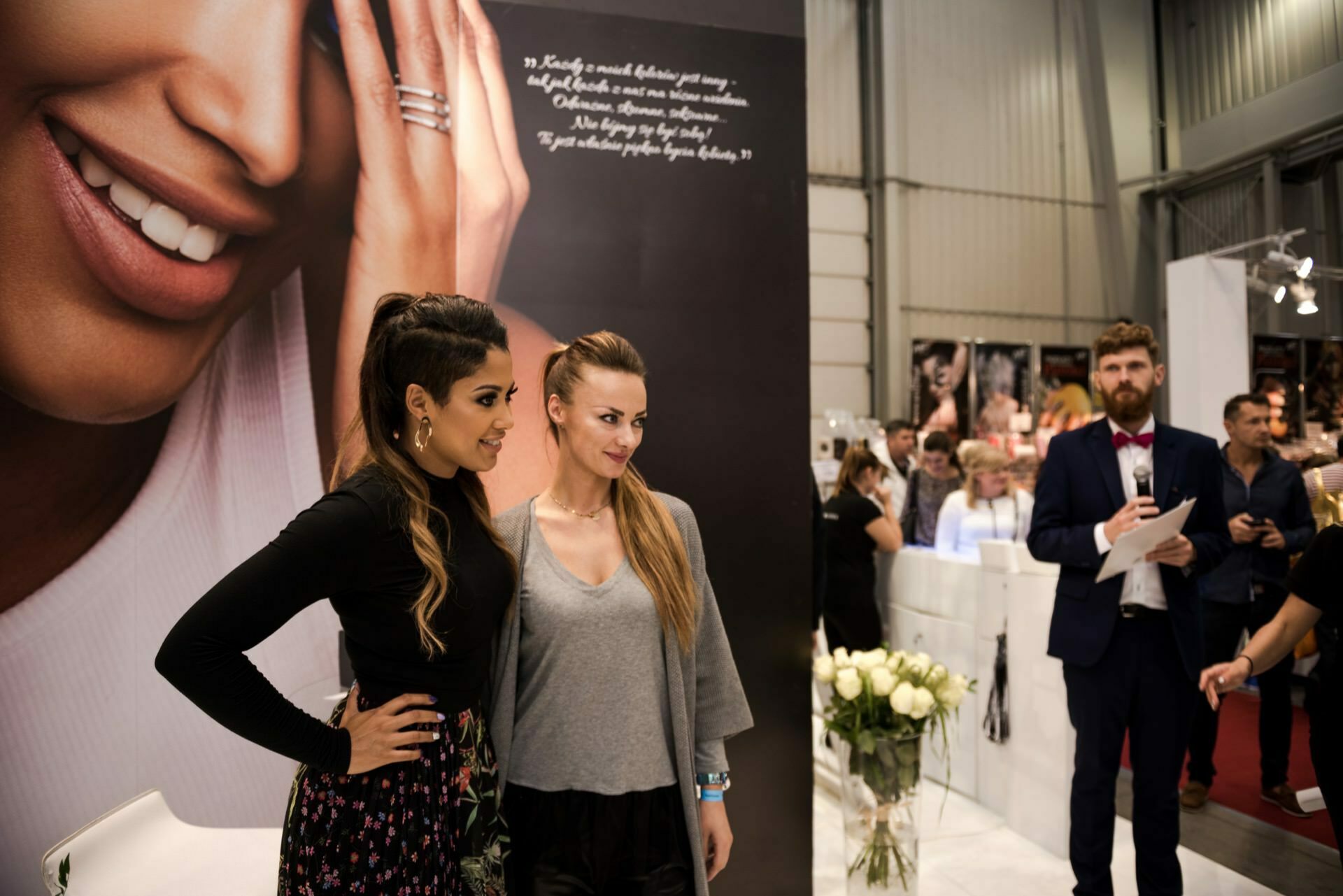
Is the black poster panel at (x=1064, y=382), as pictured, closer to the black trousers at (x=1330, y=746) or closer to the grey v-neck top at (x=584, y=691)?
the black trousers at (x=1330, y=746)

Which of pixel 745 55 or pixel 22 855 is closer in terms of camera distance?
pixel 22 855

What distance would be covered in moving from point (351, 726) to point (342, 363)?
1464mm

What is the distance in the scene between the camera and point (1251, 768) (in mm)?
4090

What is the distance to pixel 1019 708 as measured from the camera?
3.67m

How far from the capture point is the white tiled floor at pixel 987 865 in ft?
10.4

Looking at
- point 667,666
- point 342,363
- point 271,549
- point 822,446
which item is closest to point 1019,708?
point 667,666

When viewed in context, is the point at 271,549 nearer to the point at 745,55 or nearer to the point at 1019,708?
the point at 745,55

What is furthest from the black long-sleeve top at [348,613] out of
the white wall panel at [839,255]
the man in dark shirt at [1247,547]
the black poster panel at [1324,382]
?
the white wall panel at [839,255]

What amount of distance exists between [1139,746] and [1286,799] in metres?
1.50

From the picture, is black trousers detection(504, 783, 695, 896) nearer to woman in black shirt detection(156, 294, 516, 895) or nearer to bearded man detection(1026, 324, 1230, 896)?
woman in black shirt detection(156, 294, 516, 895)

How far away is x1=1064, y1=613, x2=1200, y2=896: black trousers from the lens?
254 cm

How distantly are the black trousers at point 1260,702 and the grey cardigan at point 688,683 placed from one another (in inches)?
105

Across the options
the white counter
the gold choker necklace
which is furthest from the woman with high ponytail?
the white counter

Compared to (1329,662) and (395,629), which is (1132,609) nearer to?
(1329,662)
